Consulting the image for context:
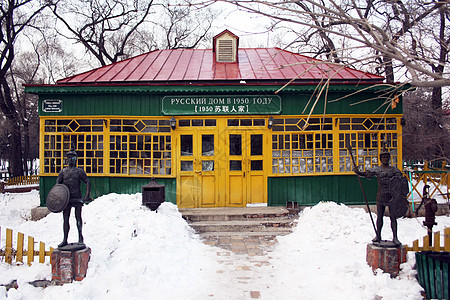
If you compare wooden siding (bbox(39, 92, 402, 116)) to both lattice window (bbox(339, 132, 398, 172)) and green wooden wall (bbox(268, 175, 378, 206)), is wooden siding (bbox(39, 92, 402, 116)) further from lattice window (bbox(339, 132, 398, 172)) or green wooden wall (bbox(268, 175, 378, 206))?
green wooden wall (bbox(268, 175, 378, 206))

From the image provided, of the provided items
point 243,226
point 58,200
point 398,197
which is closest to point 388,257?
point 398,197

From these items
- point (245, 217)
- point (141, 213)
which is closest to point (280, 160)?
point (245, 217)

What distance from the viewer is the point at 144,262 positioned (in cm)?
564

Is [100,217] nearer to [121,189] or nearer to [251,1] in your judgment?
[121,189]

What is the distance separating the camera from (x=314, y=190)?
10312 millimetres

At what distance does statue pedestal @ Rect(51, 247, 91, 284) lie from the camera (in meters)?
5.12

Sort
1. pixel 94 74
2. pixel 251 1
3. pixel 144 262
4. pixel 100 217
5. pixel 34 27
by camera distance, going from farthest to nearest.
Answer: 1. pixel 34 27
2. pixel 94 74
3. pixel 100 217
4. pixel 144 262
5. pixel 251 1

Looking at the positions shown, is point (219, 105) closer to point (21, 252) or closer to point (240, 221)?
point (240, 221)

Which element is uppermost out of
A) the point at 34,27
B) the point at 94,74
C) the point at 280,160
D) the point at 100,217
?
the point at 34,27

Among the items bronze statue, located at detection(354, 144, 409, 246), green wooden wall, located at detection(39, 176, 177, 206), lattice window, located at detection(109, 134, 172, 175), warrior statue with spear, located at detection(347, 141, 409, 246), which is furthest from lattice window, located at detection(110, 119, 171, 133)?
bronze statue, located at detection(354, 144, 409, 246)

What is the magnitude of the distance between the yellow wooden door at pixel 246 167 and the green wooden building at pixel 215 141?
0.10 ft

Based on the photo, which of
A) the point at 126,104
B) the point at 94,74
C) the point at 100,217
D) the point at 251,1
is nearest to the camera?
the point at 251,1

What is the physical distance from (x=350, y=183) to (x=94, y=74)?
9.45 m

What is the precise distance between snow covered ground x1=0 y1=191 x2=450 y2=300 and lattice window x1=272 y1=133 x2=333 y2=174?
6.53ft
